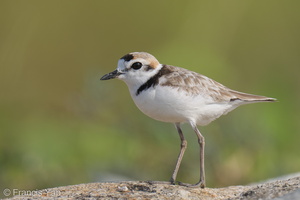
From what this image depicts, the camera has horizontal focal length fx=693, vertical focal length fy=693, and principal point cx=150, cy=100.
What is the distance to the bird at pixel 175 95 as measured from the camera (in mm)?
5430

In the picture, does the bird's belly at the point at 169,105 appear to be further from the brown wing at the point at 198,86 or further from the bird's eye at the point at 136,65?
the bird's eye at the point at 136,65

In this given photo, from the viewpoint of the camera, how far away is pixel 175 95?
5.45m

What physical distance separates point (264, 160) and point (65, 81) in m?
3.55

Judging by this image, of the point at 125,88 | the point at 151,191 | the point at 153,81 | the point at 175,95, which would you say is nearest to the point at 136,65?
the point at 153,81

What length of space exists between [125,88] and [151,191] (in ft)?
17.6

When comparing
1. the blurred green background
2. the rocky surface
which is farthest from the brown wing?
the blurred green background

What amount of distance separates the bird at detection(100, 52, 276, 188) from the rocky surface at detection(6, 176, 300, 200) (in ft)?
1.20

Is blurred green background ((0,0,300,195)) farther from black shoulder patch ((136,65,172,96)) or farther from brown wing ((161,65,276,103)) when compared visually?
black shoulder patch ((136,65,172,96))

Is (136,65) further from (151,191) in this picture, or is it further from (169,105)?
(151,191)

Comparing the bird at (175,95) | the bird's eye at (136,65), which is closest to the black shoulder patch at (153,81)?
the bird at (175,95)

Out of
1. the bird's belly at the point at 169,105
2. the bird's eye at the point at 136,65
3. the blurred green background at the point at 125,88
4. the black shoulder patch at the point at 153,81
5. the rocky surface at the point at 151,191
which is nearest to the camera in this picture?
the rocky surface at the point at 151,191

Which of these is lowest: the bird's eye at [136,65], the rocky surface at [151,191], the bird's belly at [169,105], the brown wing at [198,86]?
the rocky surface at [151,191]

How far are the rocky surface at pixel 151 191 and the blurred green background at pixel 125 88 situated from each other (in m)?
1.76

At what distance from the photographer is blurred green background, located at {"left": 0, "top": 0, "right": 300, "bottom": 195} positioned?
289 inches
